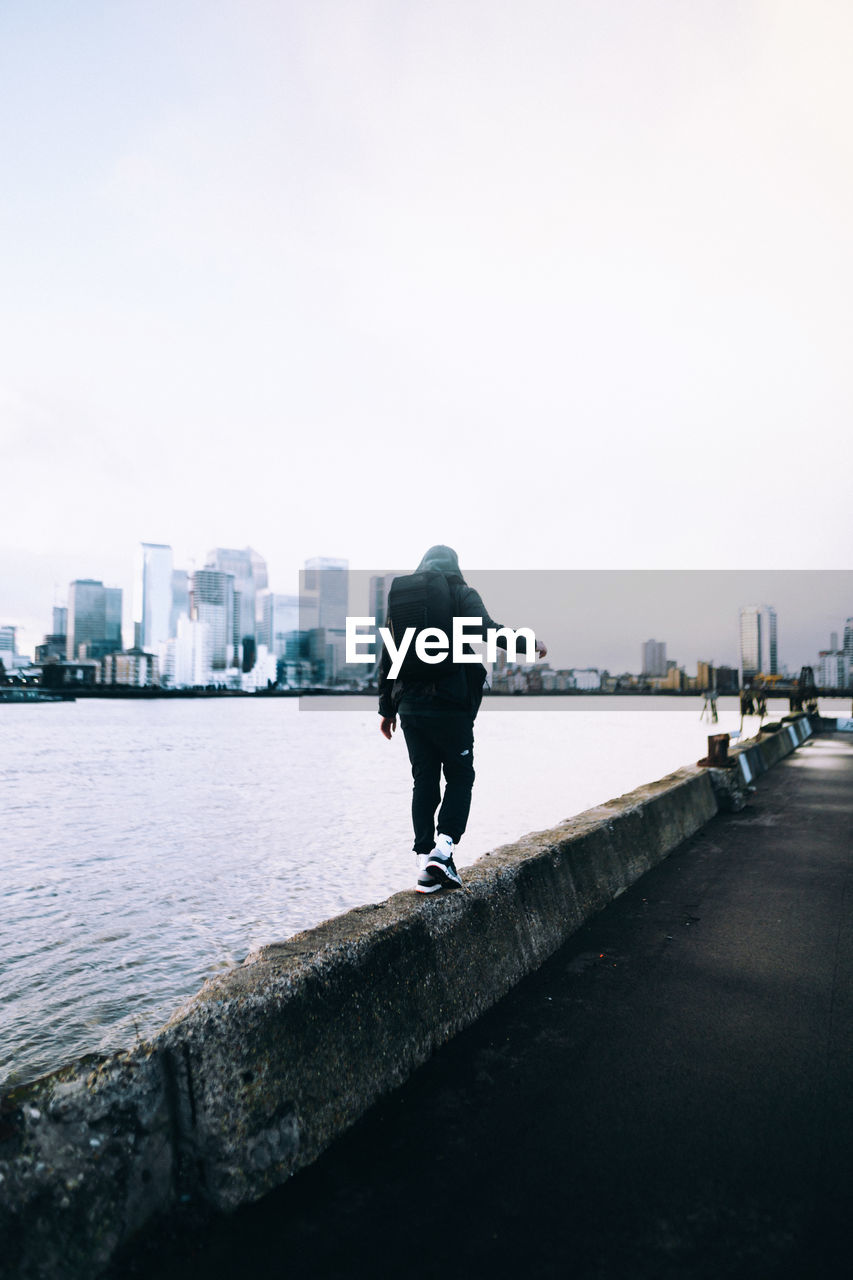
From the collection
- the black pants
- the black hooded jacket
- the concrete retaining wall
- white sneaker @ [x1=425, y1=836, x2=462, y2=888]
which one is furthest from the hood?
the concrete retaining wall

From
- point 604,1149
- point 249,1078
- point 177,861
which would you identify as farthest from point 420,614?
point 177,861

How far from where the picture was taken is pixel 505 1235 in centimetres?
247

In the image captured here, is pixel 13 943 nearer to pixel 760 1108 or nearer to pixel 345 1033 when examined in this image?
pixel 345 1033

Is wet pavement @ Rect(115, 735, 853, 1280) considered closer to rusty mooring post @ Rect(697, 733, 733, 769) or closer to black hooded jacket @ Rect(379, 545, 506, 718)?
black hooded jacket @ Rect(379, 545, 506, 718)

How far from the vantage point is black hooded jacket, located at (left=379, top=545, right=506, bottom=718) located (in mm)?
4438

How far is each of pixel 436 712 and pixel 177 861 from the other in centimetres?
1239

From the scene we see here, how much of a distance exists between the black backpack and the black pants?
0.26 m

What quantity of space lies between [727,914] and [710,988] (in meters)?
1.76

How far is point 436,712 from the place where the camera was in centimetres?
447

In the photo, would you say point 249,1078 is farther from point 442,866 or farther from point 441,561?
point 441,561

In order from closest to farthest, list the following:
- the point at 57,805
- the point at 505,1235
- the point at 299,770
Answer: the point at 505,1235 < the point at 57,805 < the point at 299,770

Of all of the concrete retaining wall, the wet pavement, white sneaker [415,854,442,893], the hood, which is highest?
the hood

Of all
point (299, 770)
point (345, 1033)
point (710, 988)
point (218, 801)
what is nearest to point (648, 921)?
point (710, 988)

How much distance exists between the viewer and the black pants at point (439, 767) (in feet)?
14.7
